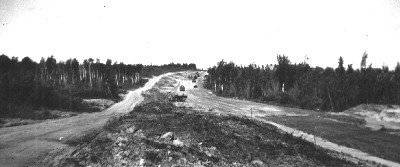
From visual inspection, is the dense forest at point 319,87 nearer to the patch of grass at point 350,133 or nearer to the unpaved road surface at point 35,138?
the patch of grass at point 350,133

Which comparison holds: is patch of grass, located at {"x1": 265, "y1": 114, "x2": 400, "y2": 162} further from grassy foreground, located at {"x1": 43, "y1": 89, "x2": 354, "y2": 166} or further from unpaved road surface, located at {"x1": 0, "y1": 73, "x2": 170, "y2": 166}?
unpaved road surface, located at {"x1": 0, "y1": 73, "x2": 170, "y2": 166}

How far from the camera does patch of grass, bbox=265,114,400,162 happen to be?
23344 millimetres

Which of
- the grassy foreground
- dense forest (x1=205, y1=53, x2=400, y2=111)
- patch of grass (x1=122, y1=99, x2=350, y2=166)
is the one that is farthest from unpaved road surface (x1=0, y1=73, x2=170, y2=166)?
dense forest (x1=205, y1=53, x2=400, y2=111)

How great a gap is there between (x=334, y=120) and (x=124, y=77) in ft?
345

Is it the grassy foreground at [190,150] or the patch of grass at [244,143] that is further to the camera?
the patch of grass at [244,143]

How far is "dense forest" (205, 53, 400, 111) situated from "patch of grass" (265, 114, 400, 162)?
33.2ft

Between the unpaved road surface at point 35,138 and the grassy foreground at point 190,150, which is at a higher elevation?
the grassy foreground at point 190,150

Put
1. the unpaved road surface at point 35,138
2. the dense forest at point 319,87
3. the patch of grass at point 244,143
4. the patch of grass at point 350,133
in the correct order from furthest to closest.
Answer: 1. the dense forest at point 319,87
2. the patch of grass at point 350,133
3. the unpaved road surface at point 35,138
4. the patch of grass at point 244,143

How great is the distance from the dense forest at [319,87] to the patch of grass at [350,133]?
10.1 metres

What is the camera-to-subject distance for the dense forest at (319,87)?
47.6 metres

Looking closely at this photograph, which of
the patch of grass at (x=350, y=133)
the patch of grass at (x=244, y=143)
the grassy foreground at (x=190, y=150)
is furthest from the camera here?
the patch of grass at (x=350, y=133)

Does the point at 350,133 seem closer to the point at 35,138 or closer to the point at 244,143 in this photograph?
the point at 244,143

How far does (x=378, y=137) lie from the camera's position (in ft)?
90.2

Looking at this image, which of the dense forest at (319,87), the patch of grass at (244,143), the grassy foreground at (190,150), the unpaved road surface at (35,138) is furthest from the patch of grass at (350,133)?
the unpaved road surface at (35,138)
